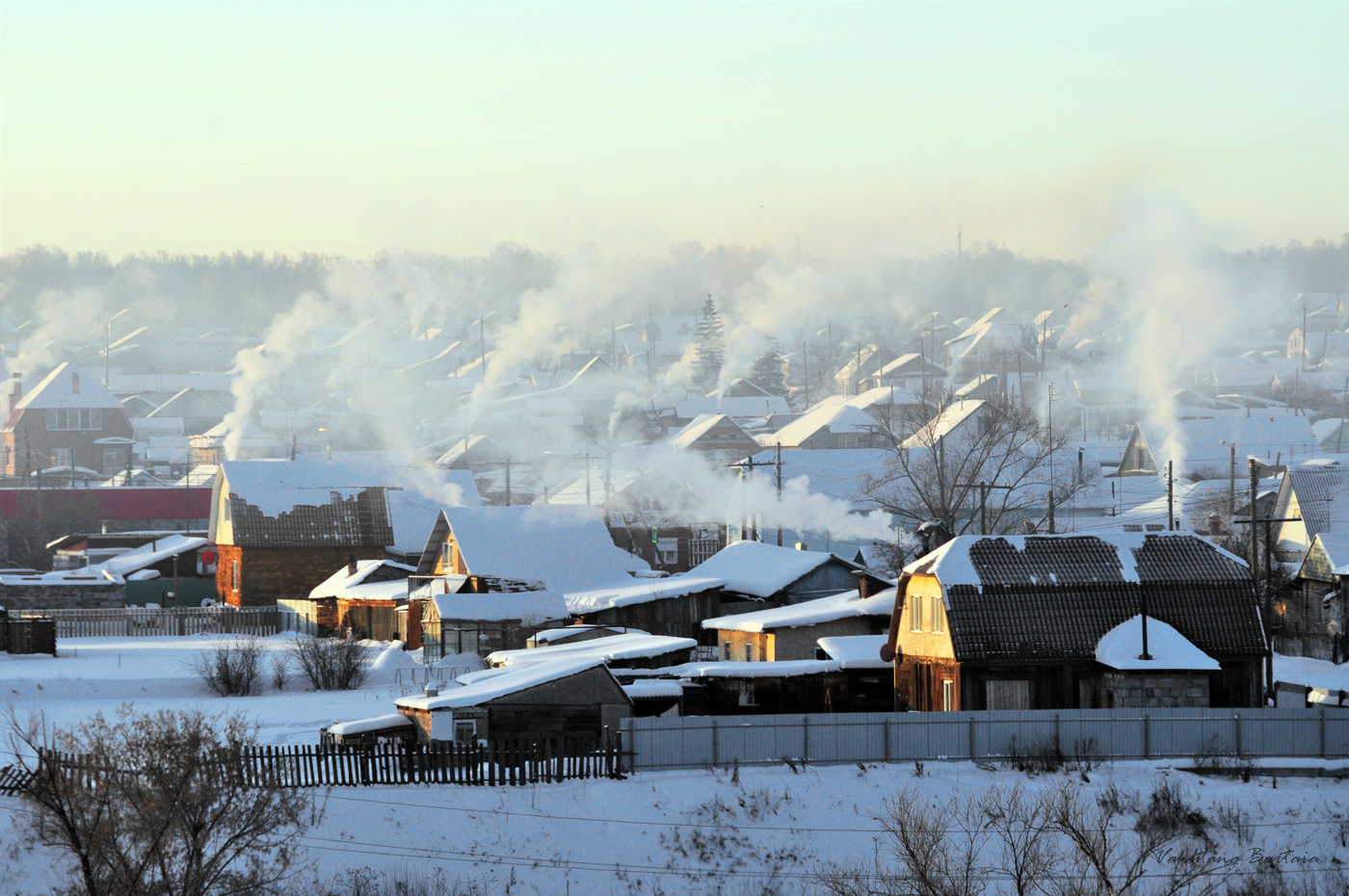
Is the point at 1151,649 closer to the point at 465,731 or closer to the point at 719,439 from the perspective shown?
the point at 465,731

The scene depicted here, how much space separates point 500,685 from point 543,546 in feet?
66.7

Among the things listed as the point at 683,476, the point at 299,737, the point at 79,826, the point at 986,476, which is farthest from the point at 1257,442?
the point at 79,826

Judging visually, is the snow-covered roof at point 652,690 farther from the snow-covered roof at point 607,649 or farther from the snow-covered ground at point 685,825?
the snow-covered ground at point 685,825

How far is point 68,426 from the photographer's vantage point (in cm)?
11994

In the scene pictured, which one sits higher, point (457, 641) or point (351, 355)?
point (351, 355)

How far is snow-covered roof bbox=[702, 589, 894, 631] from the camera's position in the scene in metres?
37.2

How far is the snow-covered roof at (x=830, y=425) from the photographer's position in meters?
106

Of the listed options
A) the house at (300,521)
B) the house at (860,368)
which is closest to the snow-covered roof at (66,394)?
the house at (300,521)

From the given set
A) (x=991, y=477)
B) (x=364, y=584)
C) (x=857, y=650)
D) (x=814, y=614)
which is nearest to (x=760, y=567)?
(x=814, y=614)

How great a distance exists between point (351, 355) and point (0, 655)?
123 meters

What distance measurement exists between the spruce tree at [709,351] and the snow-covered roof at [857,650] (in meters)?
113

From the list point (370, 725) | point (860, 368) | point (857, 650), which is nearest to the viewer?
point (370, 725)

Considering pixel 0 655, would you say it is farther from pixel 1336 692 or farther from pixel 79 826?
pixel 1336 692

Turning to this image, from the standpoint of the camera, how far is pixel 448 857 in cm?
2431
